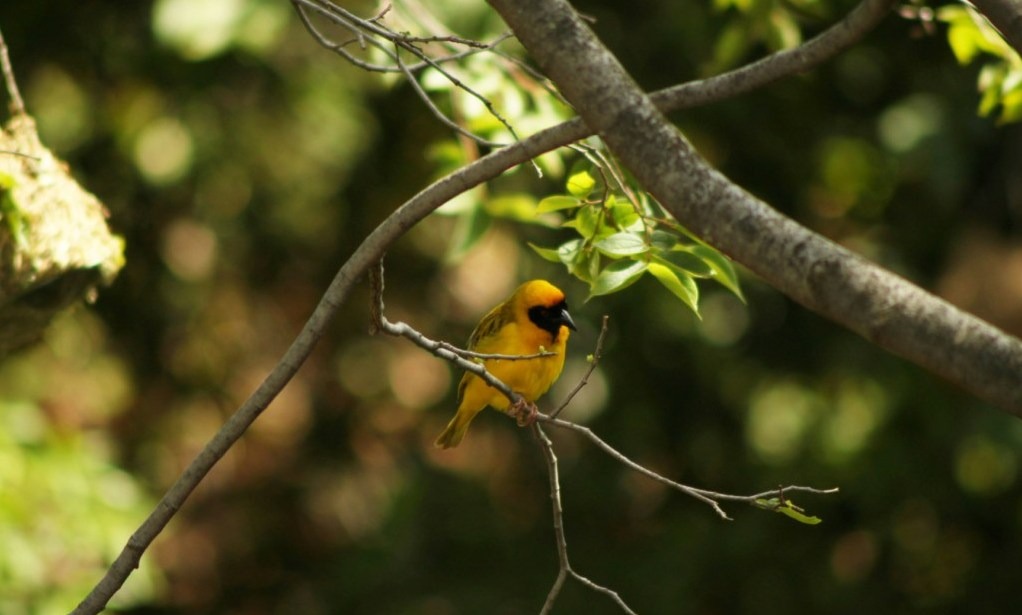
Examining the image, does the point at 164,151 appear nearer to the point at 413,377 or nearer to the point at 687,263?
the point at 413,377

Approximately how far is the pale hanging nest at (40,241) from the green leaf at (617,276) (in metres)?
1.36

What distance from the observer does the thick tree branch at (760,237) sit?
4.40ft

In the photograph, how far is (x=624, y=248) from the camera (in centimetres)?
240

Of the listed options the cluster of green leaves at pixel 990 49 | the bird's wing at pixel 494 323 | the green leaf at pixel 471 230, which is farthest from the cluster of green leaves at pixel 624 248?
the bird's wing at pixel 494 323

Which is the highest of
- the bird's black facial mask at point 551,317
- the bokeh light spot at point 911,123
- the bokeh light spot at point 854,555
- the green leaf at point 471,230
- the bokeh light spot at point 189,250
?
the green leaf at point 471,230

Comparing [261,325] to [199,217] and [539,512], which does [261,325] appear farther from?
[539,512]

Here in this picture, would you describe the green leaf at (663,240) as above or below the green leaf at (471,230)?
above

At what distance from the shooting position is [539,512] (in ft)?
22.3

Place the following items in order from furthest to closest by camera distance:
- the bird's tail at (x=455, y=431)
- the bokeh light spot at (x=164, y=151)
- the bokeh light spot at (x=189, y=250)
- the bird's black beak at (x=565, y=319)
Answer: the bokeh light spot at (x=189, y=250)
the bokeh light spot at (x=164, y=151)
the bird's tail at (x=455, y=431)
the bird's black beak at (x=565, y=319)

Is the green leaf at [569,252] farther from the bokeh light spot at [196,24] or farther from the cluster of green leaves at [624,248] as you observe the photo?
the bokeh light spot at [196,24]

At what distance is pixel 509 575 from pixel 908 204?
2592mm

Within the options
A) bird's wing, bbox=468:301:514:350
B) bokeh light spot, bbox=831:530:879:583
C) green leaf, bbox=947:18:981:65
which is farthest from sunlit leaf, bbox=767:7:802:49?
bokeh light spot, bbox=831:530:879:583

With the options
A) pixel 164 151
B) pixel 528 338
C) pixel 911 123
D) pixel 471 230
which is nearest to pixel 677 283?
pixel 471 230

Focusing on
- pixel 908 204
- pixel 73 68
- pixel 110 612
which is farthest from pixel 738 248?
pixel 73 68
